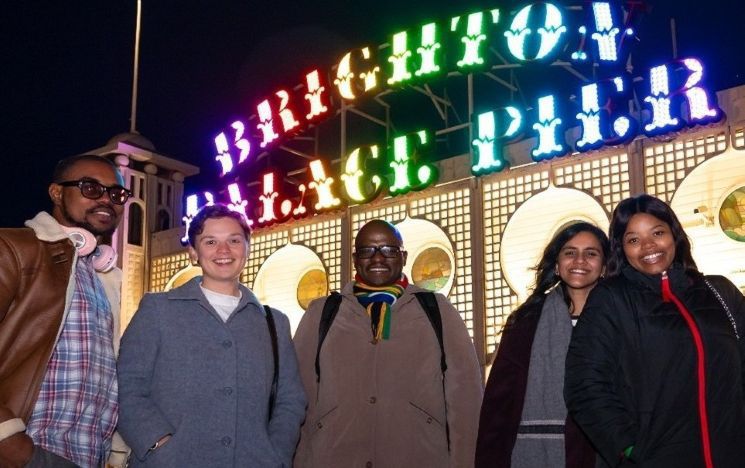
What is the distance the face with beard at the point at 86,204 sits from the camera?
379cm

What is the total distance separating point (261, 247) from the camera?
54.2 ft

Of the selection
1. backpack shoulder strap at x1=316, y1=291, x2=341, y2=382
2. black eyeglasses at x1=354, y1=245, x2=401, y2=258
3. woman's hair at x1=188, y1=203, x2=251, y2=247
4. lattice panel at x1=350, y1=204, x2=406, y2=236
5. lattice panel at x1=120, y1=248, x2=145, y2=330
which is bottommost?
backpack shoulder strap at x1=316, y1=291, x2=341, y2=382

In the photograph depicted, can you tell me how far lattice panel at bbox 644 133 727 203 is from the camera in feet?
33.5

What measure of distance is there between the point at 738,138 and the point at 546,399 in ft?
23.5

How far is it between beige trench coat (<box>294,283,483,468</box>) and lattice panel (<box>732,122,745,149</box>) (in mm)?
6826

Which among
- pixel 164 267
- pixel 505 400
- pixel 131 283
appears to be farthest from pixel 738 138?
pixel 131 283

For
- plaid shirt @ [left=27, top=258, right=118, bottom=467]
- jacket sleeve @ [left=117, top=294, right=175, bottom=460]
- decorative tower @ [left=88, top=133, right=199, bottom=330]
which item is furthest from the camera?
decorative tower @ [left=88, top=133, right=199, bottom=330]

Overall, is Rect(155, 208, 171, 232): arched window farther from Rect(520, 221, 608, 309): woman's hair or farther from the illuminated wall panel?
Rect(520, 221, 608, 309): woman's hair

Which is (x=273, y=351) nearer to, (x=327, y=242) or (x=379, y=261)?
(x=379, y=261)

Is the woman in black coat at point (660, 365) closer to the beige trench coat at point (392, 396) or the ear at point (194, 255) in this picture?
the beige trench coat at point (392, 396)

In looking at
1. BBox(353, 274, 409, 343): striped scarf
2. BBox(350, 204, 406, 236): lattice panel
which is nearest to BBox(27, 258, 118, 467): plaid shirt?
BBox(353, 274, 409, 343): striped scarf

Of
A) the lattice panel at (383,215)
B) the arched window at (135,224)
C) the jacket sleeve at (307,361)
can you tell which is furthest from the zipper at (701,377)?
the arched window at (135,224)

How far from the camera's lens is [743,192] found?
35.9 feet

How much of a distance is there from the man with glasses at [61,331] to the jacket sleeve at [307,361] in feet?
3.92
